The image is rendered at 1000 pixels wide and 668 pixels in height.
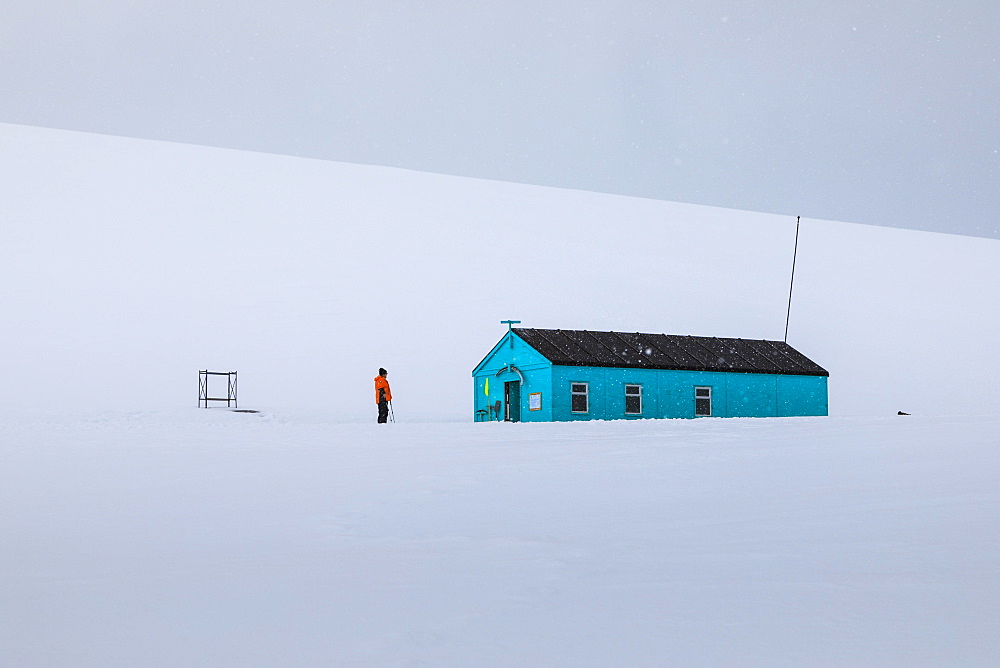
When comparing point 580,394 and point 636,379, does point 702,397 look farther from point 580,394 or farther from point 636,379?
point 580,394

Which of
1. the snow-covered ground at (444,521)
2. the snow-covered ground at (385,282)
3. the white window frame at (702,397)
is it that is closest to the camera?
the snow-covered ground at (444,521)

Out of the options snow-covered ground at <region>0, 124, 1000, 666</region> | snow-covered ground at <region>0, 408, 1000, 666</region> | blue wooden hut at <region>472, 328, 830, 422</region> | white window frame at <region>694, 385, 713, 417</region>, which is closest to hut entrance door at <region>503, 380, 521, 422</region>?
blue wooden hut at <region>472, 328, 830, 422</region>

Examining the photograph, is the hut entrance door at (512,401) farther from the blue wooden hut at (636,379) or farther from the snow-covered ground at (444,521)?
the snow-covered ground at (444,521)

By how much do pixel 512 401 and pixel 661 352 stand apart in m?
4.92

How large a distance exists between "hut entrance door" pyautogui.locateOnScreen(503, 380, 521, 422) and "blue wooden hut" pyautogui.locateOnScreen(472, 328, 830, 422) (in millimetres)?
31

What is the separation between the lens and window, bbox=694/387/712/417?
2852 cm

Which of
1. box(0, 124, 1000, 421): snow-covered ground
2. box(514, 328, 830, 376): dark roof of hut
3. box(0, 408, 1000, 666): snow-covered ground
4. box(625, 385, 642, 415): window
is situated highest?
box(0, 124, 1000, 421): snow-covered ground

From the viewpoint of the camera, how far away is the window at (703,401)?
93.6 feet

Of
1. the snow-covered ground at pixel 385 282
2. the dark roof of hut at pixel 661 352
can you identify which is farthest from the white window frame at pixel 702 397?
the snow-covered ground at pixel 385 282

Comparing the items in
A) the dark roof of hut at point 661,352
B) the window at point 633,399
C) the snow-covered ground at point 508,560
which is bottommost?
the snow-covered ground at point 508,560

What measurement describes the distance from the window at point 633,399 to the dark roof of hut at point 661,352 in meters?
0.63

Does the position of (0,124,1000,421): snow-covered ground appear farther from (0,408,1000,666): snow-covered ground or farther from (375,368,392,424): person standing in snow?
(0,408,1000,666): snow-covered ground

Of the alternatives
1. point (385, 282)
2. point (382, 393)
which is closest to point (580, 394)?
point (382, 393)

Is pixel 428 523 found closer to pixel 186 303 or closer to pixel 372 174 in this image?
pixel 186 303
